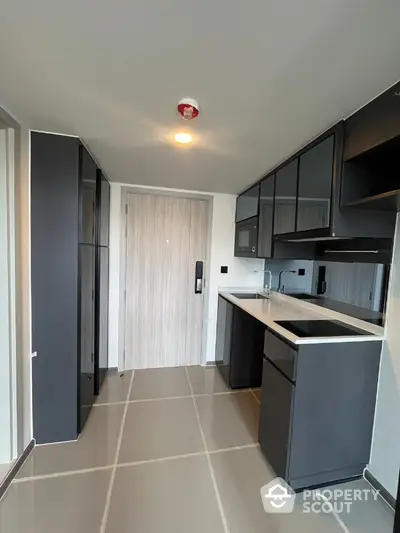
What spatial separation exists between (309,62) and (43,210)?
171 centimetres

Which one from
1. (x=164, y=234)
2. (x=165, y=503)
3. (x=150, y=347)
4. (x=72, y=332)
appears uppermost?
(x=164, y=234)

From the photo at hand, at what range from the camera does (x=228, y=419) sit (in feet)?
A: 7.36

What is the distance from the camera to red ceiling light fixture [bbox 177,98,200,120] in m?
1.29

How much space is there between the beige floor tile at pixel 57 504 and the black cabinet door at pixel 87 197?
1.52m

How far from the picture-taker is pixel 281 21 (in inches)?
33.3

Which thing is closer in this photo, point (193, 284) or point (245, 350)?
point (245, 350)

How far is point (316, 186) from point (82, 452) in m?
2.40

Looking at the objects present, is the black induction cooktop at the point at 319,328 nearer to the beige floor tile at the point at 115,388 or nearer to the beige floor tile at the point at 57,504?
the beige floor tile at the point at 57,504

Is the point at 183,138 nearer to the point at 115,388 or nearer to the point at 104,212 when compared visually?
the point at 104,212

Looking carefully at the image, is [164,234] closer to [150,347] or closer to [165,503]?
[150,347]

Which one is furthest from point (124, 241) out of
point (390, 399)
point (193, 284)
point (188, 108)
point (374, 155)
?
point (390, 399)

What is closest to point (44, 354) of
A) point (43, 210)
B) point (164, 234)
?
point (43, 210)

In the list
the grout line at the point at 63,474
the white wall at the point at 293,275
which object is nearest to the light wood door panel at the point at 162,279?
the white wall at the point at 293,275

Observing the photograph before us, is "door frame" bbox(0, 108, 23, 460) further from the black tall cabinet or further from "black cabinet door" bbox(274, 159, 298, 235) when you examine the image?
"black cabinet door" bbox(274, 159, 298, 235)
